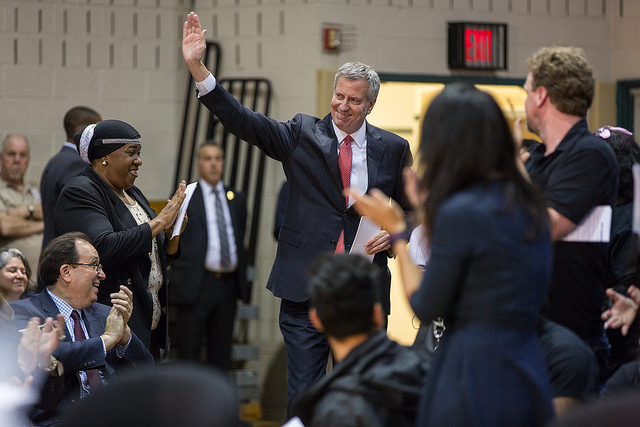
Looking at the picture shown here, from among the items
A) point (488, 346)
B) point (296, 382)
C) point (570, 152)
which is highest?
point (570, 152)

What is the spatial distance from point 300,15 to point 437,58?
104 cm

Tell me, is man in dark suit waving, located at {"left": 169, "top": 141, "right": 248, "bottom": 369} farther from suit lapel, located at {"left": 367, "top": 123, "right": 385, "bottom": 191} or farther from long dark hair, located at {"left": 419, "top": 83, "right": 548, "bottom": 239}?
long dark hair, located at {"left": 419, "top": 83, "right": 548, "bottom": 239}

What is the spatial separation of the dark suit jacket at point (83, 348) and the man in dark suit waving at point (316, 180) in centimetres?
59

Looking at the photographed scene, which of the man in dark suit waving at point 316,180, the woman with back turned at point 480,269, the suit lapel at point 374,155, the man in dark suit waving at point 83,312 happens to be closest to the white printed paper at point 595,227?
the woman with back turned at point 480,269

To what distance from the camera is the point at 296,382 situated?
12.1 feet

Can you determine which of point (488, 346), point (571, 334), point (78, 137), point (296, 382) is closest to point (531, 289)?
point (488, 346)

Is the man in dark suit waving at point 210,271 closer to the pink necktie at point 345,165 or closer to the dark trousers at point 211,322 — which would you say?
the dark trousers at point 211,322

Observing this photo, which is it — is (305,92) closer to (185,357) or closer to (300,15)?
(300,15)

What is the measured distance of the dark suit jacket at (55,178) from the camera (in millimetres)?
5008

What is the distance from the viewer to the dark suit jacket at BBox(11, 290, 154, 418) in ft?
11.2

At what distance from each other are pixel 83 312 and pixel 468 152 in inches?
81.5

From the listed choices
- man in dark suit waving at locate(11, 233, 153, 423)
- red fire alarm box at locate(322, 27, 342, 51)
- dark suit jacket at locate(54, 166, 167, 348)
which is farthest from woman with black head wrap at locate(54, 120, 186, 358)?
red fire alarm box at locate(322, 27, 342, 51)

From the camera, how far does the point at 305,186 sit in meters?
3.78

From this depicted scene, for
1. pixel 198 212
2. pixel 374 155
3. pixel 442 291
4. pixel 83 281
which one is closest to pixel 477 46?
pixel 198 212
